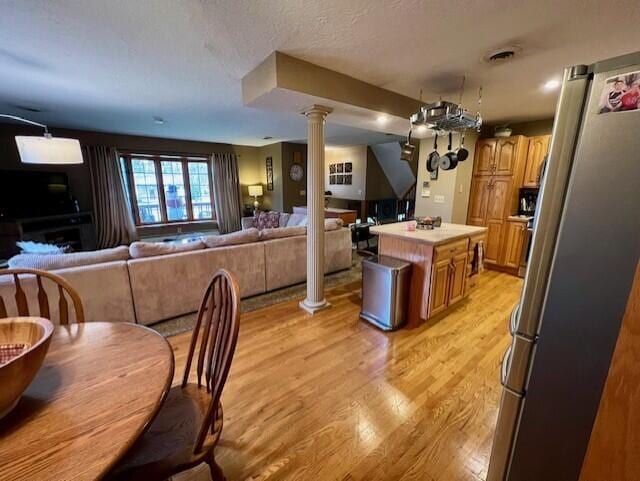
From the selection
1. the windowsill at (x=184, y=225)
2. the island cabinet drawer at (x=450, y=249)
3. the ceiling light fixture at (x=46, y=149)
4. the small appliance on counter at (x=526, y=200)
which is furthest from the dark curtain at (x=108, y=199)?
the small appliance on counter at (x=526, y=200)

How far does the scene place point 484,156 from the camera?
12.8 feet

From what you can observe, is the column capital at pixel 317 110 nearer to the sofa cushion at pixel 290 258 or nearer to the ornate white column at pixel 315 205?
the ornate white column at pixel 315 205

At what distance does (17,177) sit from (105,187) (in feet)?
3.75

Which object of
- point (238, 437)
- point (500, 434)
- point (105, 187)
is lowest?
point (238, 437)

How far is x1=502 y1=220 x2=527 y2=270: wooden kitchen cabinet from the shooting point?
3.65 m

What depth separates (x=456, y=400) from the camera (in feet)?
5.48

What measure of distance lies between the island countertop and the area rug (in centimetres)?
111

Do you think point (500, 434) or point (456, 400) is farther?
point (456, 400)

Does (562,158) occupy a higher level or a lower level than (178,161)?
lower

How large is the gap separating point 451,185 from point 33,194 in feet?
21.8

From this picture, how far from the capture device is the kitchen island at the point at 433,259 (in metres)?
2.37

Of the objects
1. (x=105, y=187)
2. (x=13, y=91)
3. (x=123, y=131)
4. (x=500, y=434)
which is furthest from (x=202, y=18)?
(x=105, y=187)

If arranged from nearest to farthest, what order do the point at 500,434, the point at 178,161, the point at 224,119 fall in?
the point at 500,434 → the point at 224,119 → the point at 178,161

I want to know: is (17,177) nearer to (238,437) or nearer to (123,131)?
(123,131)
